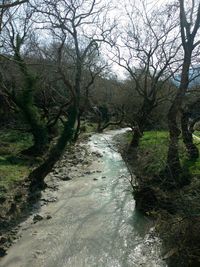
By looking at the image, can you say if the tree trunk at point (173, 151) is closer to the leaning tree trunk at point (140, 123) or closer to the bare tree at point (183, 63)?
the bare tree at point (183, 63)

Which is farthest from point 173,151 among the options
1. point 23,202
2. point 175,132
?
point 23,202

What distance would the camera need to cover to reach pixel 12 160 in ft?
54.6

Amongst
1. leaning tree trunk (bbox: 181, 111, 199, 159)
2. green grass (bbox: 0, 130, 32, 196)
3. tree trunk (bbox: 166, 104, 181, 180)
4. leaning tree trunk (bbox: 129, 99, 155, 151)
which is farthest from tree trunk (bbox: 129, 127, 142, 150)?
tree trunk (bbox: 166, 104, 181, 180)

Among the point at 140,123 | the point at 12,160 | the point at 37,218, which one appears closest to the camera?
the point at 37,218

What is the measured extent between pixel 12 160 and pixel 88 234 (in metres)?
7.78

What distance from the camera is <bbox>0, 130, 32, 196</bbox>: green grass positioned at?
43.7 ft

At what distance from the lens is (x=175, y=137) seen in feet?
44.2

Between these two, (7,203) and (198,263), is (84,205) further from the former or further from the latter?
(198,263)

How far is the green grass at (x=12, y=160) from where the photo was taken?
524 inches

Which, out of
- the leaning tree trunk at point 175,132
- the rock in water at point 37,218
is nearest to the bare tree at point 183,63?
the leaning tree trunk at point 175,132

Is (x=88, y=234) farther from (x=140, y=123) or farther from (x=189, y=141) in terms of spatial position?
(x=140, y=123)

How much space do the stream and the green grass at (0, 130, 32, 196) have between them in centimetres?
172

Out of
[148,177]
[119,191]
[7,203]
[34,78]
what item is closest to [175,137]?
[148,177]

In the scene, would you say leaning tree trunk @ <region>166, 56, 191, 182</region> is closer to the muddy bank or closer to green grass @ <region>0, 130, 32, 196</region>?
the muddy bank
